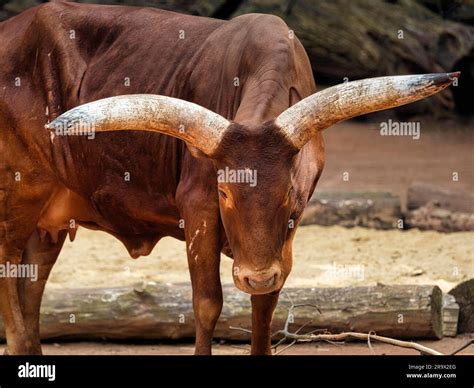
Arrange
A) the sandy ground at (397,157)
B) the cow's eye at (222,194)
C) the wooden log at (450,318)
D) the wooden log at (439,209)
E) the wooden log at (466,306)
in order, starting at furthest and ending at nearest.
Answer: the sandy ground at (397,157), the wooden log at (439,209), the wooden log at (466,306), the wooden log at (450,318), the cow's eye at (222,194)

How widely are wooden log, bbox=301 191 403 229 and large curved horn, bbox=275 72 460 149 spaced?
6.32 meters

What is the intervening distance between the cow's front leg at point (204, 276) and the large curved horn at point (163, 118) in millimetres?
697

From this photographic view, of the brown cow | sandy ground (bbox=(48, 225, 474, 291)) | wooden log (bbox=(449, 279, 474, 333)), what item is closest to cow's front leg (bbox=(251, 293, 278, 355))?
the brown cow

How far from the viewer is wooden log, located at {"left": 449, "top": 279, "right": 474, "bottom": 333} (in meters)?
10.3

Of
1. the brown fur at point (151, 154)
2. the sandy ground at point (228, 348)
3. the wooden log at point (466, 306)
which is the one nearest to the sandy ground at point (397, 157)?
the wooden log at point (466, 306)

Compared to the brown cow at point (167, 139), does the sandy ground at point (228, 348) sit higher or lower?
→ lower

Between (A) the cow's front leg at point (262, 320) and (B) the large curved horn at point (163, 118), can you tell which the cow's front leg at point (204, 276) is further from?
(B) the large curved horn at point (163, 118)

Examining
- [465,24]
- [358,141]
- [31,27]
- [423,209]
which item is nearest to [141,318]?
[31,27]

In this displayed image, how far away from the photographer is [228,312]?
10180 mm

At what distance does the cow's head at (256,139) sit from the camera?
7.32 meters

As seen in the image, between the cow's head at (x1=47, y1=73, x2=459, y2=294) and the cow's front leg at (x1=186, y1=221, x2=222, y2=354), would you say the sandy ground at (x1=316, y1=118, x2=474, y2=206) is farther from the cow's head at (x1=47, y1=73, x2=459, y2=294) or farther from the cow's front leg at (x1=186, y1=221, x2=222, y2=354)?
the cow's head at (x1=47, y1=73, x2=459, y2=294)

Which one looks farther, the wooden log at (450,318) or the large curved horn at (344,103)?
the wooden log at (450,318)

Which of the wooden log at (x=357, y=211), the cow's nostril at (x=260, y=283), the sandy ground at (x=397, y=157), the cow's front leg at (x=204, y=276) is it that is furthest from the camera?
the sandy ground at (x=397, y=157)
